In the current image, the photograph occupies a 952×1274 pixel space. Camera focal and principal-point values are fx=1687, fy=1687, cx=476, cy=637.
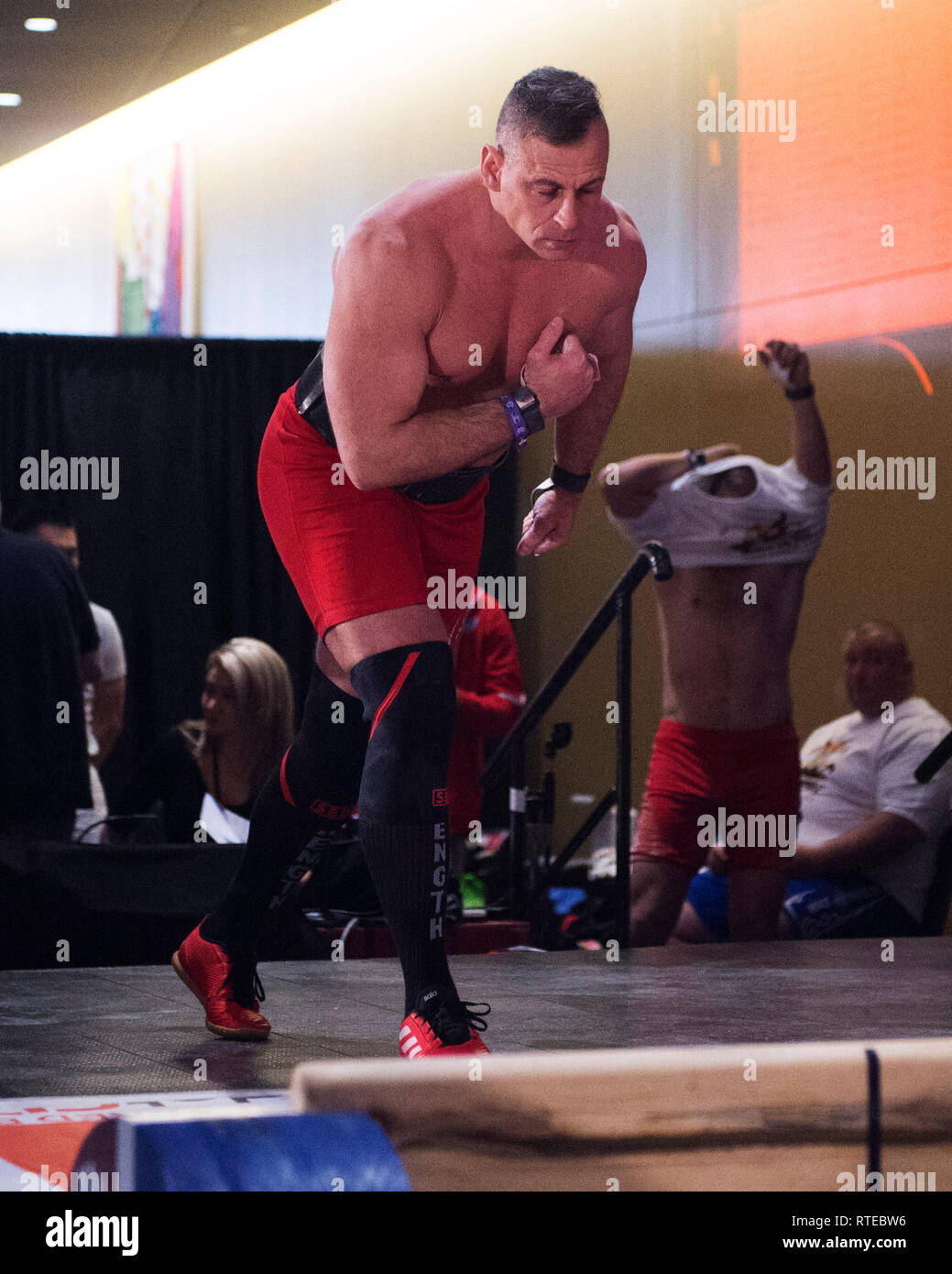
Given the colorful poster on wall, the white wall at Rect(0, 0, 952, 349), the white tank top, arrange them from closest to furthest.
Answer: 1. the white tank top
2. the white wall at Rect(0, 0, 952, 349)
3. the colorful poster on wall

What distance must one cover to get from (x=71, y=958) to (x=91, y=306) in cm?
286

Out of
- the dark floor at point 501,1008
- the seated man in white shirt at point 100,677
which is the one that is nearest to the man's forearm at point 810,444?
the dark floor at point 501,1008

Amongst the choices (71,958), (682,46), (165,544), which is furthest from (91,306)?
(71,958)

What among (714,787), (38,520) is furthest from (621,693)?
(38,520)

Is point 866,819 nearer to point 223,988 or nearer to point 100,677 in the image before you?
point 100,677

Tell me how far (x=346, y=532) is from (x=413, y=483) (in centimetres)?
10

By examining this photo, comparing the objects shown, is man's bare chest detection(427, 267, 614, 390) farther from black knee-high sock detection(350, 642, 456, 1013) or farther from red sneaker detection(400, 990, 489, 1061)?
red sneaker detection(400, 990, 489, 1061)

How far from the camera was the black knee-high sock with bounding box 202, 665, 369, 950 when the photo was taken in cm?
214

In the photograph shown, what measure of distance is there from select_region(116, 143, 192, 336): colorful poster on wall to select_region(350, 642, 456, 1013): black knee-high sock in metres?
4.33

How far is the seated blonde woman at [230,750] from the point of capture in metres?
4.16

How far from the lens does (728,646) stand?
4.39 m

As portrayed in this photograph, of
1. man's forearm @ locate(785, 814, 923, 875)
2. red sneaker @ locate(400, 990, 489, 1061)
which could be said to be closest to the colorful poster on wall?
man's forearm @ locate(785, 814, 923, 875)
